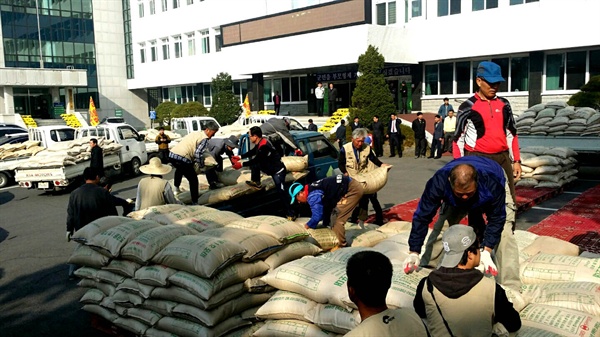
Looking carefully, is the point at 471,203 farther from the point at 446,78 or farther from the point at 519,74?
the point at 446,78

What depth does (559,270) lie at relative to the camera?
4914 mm

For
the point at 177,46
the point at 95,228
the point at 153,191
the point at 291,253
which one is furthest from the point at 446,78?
the point at 177,46

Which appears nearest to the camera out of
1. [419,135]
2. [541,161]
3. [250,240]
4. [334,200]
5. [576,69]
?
[250,240]

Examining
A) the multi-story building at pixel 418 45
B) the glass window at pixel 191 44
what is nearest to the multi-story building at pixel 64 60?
the glass window at pixel 191 44

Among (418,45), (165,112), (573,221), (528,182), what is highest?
(418,45)

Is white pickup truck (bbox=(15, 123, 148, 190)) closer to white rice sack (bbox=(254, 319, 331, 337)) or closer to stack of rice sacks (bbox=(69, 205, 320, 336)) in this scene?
stack of rice sacks (bbox=(69, 205, 320, 336))

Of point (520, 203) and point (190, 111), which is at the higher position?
point (190, 111)

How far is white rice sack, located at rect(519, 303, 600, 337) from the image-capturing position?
3.86 meters

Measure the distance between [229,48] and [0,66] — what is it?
23.9 m

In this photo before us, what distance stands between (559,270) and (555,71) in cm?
2160

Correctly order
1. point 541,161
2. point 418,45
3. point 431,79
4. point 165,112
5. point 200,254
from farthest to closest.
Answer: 1. point 165,112
2. point 431,79
3. point 418,45
4. point 541,161
5. point 200,254

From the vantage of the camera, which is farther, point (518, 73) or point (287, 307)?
point (518, 73)

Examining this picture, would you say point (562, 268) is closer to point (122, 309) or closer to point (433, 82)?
point (122, 309)

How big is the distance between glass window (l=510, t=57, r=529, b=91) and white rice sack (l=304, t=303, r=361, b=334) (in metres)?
23.2
